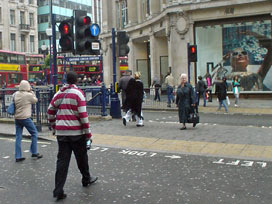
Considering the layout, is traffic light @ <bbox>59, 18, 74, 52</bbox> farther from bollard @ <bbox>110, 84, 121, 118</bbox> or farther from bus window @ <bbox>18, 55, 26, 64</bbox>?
bus window @ <bbox>18, 55, 26, 64</bbox>

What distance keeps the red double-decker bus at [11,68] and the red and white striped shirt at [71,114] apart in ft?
89.6

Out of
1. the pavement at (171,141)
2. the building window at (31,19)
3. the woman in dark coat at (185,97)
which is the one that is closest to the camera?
the pavement at (171,141)

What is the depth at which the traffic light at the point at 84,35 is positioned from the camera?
10.8 meters

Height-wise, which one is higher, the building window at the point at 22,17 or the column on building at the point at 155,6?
the building window at the point at 22,17

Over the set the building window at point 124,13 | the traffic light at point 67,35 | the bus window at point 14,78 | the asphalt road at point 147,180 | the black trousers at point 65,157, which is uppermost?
the building window at point 124,13

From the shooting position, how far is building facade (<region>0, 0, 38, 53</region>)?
200 feet

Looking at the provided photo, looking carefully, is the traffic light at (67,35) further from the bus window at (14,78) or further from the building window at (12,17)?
the building window at (12,17)

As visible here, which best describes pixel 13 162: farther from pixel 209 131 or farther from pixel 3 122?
pixel 3 122

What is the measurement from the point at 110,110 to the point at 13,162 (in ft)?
22.9

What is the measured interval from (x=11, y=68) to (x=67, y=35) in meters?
24.7

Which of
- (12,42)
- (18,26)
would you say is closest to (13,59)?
(12,42)

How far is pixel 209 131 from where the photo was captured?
439 inches

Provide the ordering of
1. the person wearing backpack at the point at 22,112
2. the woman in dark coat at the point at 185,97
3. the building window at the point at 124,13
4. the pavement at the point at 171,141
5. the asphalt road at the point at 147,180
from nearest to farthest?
1. the asphalt road at the point at 147,180
2. the person wearing backpack at the point at 22,112
3. the pavement at the point at 171,141
4. the woman in dark coat at the point at 185,97
5. the building window at the point at 124,13

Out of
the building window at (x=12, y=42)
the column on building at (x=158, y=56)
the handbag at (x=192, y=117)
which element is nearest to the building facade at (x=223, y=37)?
the column on building at (x=158, y=56)
